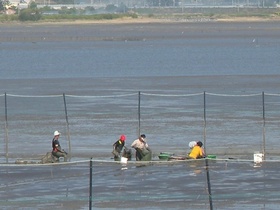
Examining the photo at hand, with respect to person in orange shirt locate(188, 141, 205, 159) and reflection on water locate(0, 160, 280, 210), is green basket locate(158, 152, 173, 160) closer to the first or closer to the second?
reflection on water locate(0, 160, 280, 210)

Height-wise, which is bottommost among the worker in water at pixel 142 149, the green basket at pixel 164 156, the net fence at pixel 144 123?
the net fence at pixel 144 123

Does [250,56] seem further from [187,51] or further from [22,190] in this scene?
[22,190]

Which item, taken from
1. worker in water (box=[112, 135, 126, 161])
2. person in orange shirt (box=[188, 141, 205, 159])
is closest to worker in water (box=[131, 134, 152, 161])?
worker in water (box=[112, 135, 126, 161])

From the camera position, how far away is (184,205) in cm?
2756

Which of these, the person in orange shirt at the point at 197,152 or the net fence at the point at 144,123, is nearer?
the person in orange shirt at the point at 197,152

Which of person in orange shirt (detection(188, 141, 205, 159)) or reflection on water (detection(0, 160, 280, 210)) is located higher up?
person in orange shirt (detection(188, 141, 205, 159))

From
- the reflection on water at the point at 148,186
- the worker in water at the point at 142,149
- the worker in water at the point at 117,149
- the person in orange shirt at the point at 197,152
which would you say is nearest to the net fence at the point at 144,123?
the worker in water at the point at 117,149

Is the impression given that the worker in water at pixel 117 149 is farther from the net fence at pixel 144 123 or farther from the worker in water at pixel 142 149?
the net fence at pixel 144 123

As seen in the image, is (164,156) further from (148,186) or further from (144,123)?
(144,123)

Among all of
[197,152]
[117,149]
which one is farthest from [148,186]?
[117,149]

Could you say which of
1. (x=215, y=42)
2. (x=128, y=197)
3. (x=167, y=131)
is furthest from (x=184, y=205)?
(x=215, y=42)

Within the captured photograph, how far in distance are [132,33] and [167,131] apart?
12235 cm

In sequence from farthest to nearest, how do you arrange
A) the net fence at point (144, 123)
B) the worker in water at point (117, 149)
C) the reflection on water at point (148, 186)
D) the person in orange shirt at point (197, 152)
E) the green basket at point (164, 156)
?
the net fence at point (144, 123)
the worker in water at point (117, 149)
the green basket at point (164, 156)
the person in orange shirt at point (197, 152)
the reflection on water at point (148, 186)

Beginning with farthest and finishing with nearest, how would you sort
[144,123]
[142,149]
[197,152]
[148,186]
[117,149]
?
1. [144,123]
2. [117,149]
3. [142,149]
4. [197,152]
5. [148,186]
